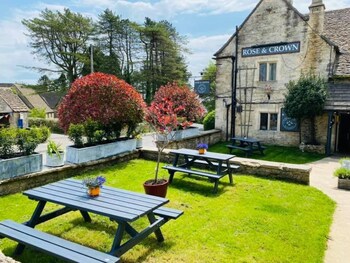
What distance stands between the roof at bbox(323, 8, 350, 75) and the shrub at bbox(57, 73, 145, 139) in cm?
1048

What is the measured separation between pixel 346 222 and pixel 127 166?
20.8 feet

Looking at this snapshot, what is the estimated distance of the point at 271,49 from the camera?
1445cm

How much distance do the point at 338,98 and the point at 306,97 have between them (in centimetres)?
142

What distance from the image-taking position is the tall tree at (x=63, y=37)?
28.0 meters

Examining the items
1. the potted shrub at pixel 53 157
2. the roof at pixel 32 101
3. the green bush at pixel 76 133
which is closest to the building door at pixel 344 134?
the green bush at pixel 76 133

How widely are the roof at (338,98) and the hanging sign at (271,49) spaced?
2.80m

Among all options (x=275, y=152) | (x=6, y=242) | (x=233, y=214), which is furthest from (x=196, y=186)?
(x=275, y=152)

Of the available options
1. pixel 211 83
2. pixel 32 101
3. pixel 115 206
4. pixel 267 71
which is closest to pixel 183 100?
pixel 267 71

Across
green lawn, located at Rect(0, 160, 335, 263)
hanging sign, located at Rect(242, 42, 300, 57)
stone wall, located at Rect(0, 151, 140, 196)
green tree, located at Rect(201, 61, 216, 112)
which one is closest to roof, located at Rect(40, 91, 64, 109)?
green tree, located at Rect(201, 61, 216, 112)

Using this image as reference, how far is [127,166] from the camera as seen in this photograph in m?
8.97

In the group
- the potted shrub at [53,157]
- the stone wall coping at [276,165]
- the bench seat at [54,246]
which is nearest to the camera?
the bench seat at [54,246]

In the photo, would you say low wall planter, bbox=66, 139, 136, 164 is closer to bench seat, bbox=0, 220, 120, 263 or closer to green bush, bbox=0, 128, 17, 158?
green bush, bbox=0, 128, 17, 158

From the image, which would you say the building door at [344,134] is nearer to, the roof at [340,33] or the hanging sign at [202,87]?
the roof at [340,33]

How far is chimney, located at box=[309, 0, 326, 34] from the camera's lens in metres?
13.2
